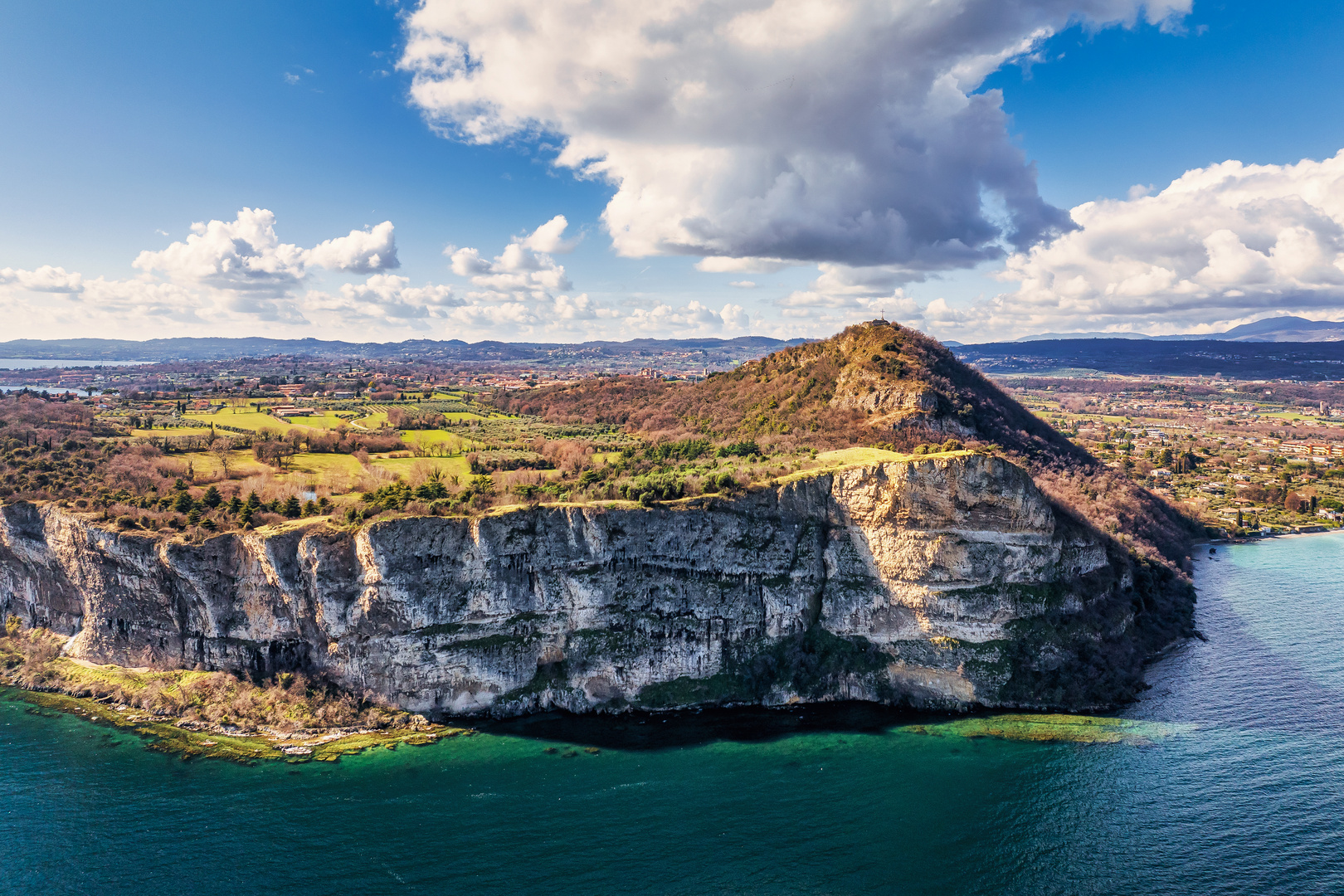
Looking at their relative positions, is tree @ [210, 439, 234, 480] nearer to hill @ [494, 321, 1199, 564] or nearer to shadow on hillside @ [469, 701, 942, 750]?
shadow on hillside @ [469, 701, 942, 750]

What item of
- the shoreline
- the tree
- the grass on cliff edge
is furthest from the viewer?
the tree

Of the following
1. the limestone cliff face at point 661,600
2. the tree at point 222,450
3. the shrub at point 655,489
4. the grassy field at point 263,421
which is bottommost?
the limestone cliff face at point 661,600

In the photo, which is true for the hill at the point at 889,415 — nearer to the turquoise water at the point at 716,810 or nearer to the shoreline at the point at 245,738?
the turquoise water at the point at 716,810

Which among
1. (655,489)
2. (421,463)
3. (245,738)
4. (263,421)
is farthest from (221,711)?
(263,421)

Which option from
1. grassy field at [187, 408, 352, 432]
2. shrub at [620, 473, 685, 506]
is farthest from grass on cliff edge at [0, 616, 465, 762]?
grassy field at [187, 408, 352, 432]

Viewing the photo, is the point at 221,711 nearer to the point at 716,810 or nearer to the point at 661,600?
the point at 661,600

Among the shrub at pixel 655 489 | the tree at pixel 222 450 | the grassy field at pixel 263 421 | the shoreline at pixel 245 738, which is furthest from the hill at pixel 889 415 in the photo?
the tree at pixel 222 450
